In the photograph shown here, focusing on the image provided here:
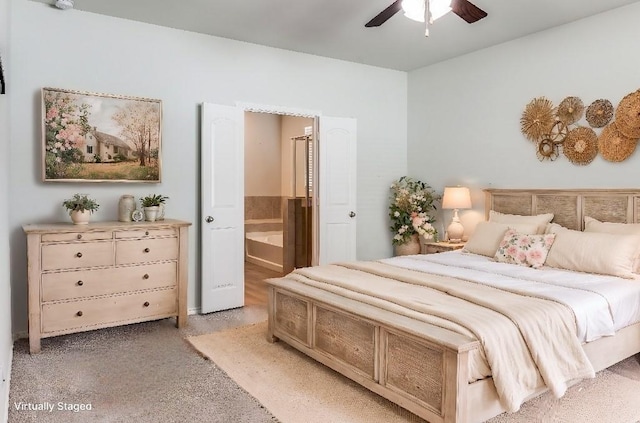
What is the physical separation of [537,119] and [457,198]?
1.10m

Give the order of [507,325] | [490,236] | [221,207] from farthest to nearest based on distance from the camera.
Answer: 1. [221,207]
2. [490,236]
3. [507,325]

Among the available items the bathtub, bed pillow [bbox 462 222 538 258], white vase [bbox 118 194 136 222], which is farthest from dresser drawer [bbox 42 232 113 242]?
the bathtub

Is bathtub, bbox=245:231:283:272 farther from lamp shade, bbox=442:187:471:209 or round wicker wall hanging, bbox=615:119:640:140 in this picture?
round wicker wall hanging, bbox=615:119:640:140

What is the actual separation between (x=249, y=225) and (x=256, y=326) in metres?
3.98

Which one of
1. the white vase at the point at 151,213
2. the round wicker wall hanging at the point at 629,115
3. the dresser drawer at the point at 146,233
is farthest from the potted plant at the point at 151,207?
the round wicker wall hanging at the point at 629,115

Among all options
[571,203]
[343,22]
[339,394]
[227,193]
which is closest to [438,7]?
[343,22]

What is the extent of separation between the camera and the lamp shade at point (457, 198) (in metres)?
5.10

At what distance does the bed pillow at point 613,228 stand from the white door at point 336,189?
2.44m

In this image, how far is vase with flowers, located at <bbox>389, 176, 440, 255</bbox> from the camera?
18.2 ft

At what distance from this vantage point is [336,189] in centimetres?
545

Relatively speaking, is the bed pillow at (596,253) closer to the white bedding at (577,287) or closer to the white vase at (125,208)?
the white bedding at (577,287)

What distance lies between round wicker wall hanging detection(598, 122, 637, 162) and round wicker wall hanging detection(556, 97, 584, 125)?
30cm

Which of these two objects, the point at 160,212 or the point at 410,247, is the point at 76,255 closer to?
the point at 160,212

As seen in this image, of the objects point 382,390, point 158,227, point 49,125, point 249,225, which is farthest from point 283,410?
point 249,225
